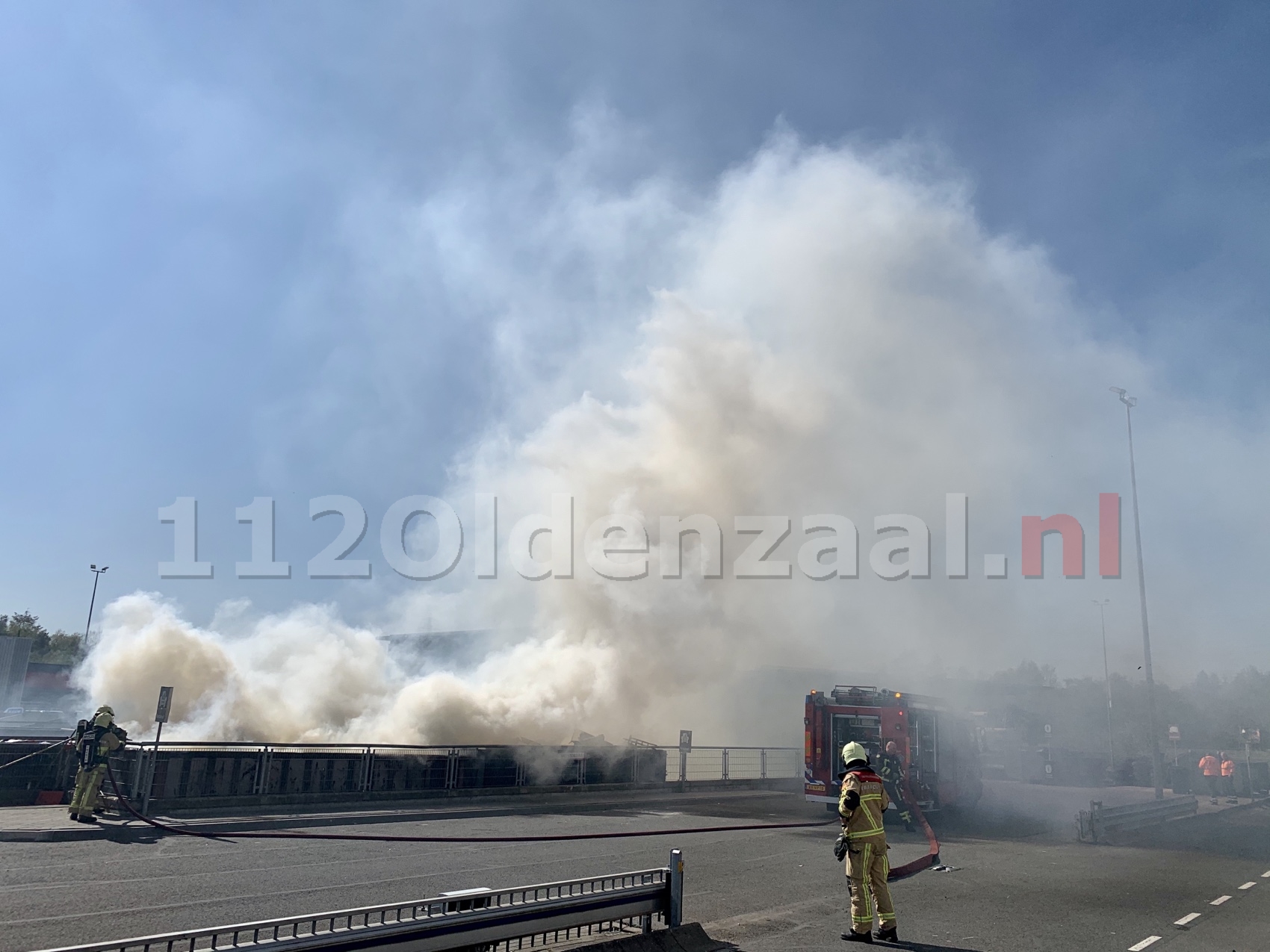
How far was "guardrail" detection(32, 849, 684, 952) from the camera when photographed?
4.48m

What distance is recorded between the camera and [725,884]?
34.8ft

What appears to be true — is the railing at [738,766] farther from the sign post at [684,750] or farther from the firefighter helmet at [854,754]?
the firefighter helmet at [854,754]

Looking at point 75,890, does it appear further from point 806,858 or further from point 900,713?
point 900,713

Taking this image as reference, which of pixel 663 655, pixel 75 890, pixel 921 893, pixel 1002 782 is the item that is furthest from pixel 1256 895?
pixel 1002 782

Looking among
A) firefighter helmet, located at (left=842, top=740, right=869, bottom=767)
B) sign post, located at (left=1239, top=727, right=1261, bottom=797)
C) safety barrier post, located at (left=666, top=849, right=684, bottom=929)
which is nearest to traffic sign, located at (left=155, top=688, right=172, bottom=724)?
safety barrier post, located at (left=666, top=849, right=684, bottom=929)

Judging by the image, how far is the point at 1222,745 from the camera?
5659 centimetres

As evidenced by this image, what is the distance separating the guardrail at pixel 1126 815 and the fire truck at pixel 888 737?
2.98m

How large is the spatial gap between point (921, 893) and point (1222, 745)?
60237mm

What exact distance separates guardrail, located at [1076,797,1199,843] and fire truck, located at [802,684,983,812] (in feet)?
9.76

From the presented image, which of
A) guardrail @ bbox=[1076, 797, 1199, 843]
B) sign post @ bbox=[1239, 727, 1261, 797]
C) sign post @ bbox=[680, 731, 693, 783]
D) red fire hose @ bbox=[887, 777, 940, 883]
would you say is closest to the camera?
red fire hose @ bbox=[887, 777, 940, 883]

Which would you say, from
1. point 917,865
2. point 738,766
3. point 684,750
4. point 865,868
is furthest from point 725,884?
point 738,766

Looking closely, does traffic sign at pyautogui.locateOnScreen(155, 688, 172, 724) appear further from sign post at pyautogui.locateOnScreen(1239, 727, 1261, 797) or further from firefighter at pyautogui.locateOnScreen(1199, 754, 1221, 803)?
sign post at pyautogui.locateOnScreen(1239, 727, 1261, 797)

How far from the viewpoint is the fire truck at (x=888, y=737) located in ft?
61.0

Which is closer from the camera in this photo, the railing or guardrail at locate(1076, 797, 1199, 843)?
guardrail at locate(1076, 797, 1199, 843)
